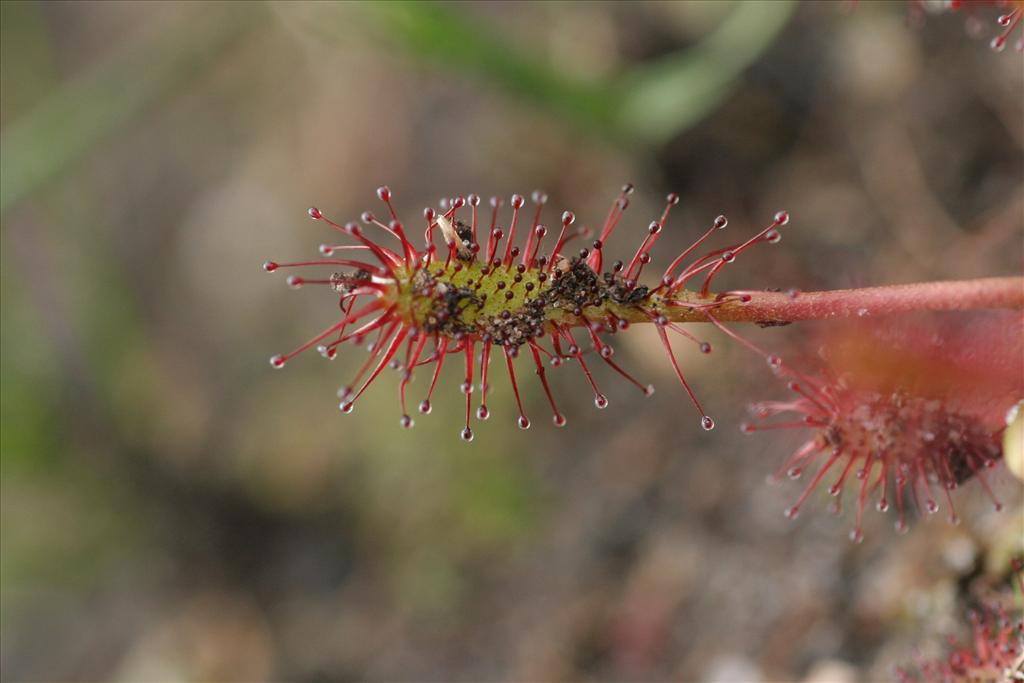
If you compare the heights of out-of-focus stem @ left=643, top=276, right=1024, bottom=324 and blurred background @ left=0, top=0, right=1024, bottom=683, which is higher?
blurred background @ left=0, top=0, right=1024, bottom=683

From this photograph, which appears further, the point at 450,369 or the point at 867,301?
the point at 450,369

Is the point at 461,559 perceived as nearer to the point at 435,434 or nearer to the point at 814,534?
the point at 435,434

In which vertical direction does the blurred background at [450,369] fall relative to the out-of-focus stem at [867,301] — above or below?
above

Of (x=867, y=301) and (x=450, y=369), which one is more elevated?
(x=450, y=369)

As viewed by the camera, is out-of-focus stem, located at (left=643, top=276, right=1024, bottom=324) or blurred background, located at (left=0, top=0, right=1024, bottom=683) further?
blurred background, located at (left=0, top=0, right=1024, bottom=683)
